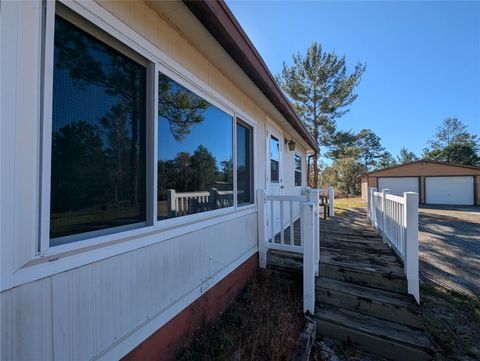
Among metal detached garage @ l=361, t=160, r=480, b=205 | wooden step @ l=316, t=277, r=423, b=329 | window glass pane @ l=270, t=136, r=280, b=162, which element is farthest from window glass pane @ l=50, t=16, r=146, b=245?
metal detached garage @ l=361, t=160, r=480, b=205

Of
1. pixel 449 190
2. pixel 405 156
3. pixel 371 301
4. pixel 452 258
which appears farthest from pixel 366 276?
pixel 405 156

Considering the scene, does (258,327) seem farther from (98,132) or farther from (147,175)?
(98,132)

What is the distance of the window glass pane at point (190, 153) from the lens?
6.58ft

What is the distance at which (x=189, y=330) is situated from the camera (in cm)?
222

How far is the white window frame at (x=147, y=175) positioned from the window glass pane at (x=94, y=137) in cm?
6

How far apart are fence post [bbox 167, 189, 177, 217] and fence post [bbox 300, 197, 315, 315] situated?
1.58m

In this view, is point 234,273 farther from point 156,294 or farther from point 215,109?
point 215,109

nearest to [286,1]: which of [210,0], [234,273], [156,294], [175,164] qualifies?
[210,0]

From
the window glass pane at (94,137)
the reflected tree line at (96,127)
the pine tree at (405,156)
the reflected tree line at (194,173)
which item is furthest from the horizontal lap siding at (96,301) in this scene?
the pine tree at (405,156)

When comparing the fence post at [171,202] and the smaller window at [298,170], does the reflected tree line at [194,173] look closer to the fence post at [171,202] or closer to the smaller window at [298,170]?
the fence post at [171,202]

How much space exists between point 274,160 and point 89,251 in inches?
180

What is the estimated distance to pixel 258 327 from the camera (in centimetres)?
238

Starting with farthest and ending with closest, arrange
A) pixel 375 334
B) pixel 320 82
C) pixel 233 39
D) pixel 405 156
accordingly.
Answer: pixel 405 156 < pixel 320 82 < pixel 375 334 < pixel 233 39

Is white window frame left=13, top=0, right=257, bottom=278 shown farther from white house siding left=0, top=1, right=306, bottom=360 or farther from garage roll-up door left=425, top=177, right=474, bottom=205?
garage roll-up door left=425, top=177, right=474, bottom=205
